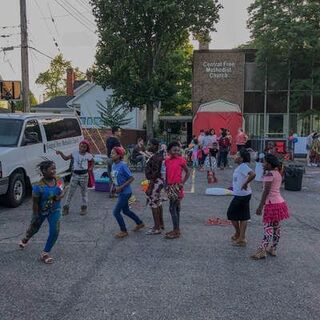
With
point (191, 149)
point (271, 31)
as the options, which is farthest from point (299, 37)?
point (191, 149)

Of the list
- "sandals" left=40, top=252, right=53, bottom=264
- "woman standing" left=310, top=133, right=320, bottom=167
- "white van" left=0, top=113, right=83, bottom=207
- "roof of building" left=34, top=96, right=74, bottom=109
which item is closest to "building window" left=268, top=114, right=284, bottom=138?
"woman standing" left=310, top=133, right=320, bottom=167

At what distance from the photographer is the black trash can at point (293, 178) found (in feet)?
48.5

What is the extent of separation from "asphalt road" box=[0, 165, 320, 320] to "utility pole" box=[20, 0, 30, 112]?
9.25 meters

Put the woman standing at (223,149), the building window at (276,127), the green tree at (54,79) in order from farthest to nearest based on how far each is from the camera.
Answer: the green tree at (54,79) < the building window at (276,127) < the woman standing at (223,149)

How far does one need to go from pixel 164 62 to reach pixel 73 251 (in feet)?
77.1

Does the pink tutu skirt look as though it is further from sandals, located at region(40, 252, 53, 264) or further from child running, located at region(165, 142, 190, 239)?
sandals, located at region(40, 252, 53, 264)

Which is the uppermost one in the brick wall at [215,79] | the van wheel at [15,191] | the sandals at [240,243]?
the brick wall at [215,79]

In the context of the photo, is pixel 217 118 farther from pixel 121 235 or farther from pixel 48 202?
pixel 48 202

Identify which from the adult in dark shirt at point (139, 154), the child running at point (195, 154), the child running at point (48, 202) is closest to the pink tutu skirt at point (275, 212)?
the child running at point (48, 202)

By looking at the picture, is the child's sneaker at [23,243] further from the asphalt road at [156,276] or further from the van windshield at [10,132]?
the van windshield at [10,132]

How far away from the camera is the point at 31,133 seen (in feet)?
38.6

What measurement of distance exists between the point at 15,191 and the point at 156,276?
18.8 ft

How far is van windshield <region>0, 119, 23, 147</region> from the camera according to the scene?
36.4ft

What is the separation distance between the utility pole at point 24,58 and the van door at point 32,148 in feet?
20.6
